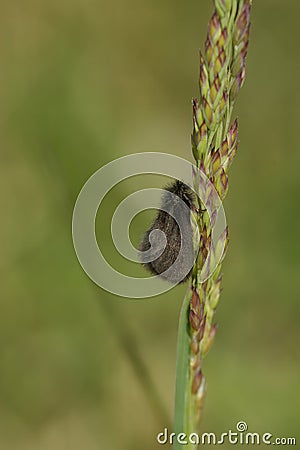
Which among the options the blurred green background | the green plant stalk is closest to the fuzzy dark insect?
the green plant stalk

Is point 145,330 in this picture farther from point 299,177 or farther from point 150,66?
point 150,66

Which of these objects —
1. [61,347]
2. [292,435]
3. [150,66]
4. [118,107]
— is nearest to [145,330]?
[61,347]

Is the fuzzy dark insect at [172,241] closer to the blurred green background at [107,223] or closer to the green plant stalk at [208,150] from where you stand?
the green plant stalk at [208,150]

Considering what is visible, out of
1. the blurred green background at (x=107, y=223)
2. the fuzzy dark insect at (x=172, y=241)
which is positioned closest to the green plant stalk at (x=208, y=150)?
the fuzzy dark insect at (x=172, y=241)

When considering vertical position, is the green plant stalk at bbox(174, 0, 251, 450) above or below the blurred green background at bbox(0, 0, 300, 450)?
below

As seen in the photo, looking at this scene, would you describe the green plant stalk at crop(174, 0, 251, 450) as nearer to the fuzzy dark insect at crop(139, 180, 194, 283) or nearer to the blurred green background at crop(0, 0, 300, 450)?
the fuzzy dark insect at crop(139, 180, 194, 283)

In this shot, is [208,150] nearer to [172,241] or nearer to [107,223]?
[172,241]

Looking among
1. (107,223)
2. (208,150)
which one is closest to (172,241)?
(208,150)
